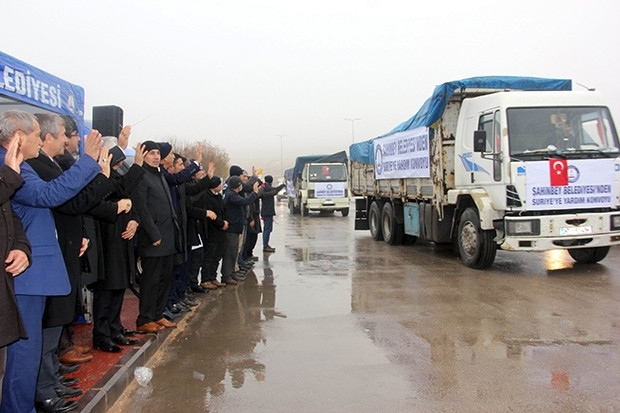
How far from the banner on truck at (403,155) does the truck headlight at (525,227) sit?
2869 millimetres

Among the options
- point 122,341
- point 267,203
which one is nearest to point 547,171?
point 267,203

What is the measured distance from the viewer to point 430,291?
760 cm

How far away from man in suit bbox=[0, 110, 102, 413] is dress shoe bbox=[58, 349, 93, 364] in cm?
122

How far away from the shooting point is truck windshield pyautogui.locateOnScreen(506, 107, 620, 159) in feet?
27.2

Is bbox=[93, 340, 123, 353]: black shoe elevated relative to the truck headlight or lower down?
lower down

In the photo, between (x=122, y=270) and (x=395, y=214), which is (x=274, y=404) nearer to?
(x=122, y=270)

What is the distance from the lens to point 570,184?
810 centimetres

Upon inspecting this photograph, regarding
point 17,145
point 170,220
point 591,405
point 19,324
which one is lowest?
point 591,405

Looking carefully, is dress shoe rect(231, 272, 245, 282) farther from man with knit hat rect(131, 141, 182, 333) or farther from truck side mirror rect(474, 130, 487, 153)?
truck side mirror rect(474, 130, 487, 153)

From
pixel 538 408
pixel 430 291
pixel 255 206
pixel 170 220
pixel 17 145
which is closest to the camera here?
pixel 17 145

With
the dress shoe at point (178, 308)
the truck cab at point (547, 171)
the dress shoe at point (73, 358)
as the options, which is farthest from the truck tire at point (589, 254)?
the dress shoe at point (73, 358)

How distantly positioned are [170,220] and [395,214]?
8515 mm

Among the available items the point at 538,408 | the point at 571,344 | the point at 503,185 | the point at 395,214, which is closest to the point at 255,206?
the point at 395,214

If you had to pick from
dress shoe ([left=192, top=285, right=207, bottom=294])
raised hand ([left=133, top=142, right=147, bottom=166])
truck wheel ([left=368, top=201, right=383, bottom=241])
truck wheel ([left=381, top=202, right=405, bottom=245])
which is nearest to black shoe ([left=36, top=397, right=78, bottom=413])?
raised hand ([left=133, top=142, right=147, bottom=166])
